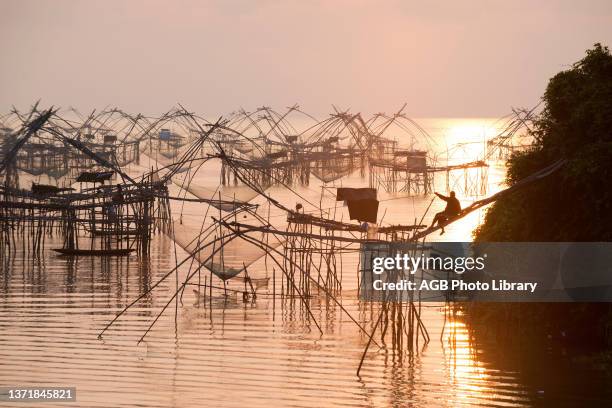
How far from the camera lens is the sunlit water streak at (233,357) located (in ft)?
42.4

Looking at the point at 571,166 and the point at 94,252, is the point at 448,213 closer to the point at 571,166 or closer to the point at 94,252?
the point at 571,166

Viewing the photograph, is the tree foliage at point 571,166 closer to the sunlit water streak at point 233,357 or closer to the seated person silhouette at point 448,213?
the sunlit water streak at point 233,357

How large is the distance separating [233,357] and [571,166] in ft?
15.8

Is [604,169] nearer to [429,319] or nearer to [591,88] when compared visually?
[591,88]

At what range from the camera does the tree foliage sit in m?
15.1

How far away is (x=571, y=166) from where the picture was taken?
49.9 feet

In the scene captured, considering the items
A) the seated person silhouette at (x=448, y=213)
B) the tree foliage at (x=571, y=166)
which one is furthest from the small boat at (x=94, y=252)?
the seated person silhouette at (x=448, y=213)

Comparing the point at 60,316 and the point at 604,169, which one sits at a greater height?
the point at 604,169

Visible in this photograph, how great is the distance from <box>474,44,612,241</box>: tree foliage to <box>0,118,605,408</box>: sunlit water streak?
1.72 meters

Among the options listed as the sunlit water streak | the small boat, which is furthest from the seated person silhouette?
the small boat

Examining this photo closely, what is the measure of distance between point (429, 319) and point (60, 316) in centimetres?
539

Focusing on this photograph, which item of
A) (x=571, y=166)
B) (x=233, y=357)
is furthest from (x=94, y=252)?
(x=571, y=166)

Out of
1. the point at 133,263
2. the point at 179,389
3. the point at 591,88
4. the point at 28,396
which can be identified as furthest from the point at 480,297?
the point at 133,263

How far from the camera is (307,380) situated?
44.9ft
